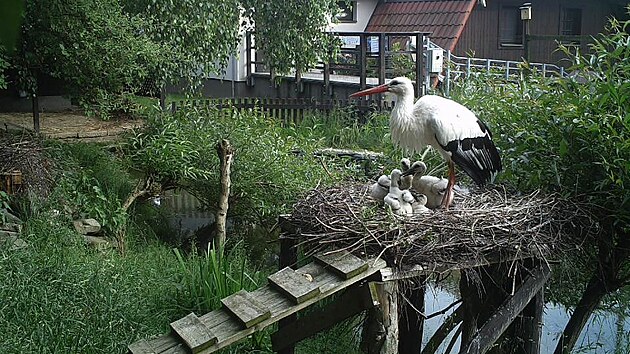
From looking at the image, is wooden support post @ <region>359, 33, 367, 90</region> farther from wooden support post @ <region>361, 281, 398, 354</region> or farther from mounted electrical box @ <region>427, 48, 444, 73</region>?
wooden support post @ <region>361, 281, 398, 354</region>

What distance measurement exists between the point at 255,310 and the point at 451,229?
3.25 feet

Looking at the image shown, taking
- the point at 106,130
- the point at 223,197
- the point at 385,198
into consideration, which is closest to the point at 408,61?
the point at 106,130

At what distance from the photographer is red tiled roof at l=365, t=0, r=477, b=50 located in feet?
45.4

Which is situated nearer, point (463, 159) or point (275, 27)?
point (463, 159)

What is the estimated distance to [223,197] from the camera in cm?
594

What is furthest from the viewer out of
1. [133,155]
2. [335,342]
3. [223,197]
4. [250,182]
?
[133,155]

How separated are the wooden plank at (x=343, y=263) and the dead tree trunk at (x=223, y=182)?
2445mm

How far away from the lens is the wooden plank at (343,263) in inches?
124

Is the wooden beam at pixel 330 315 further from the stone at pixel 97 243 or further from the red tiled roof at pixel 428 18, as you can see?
the red tiled roof at pixel 428 18

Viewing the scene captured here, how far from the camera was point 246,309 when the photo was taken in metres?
3.13

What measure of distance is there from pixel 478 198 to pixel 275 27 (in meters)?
6.65

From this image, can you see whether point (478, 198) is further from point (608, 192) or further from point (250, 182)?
point (250, 182)

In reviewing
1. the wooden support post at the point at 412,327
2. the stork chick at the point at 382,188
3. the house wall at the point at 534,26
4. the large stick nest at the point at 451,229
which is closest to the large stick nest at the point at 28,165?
the large stick nest at the point at 451,229

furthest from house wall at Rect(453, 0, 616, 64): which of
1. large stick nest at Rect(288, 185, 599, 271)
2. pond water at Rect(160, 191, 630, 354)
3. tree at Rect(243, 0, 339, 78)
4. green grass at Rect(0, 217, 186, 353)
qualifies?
large stick nest at Rect(288, 185, 599, 271)
